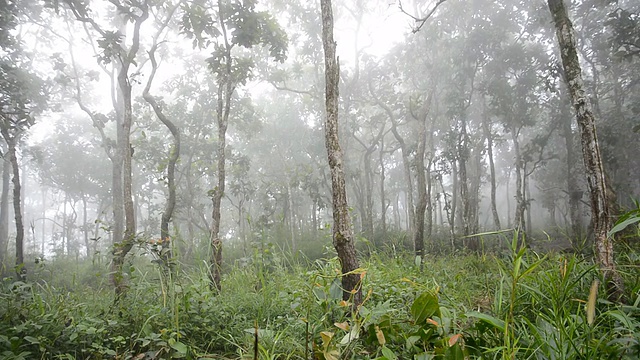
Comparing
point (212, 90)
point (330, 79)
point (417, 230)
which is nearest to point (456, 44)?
point (417, 230)

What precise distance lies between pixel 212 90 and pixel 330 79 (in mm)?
12410

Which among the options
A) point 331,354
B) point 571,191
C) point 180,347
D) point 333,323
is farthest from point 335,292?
point 571,191

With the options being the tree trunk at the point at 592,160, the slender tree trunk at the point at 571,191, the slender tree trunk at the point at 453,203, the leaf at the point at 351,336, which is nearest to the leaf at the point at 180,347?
the leaf at the point at 351,336

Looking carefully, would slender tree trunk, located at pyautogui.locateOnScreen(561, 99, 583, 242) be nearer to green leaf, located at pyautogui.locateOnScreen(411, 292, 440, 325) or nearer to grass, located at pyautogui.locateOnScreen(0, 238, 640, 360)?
grass, located at pyautogui.locateOnScreen(0, 238, 640, 360)

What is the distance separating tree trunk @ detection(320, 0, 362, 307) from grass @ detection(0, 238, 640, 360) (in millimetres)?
208

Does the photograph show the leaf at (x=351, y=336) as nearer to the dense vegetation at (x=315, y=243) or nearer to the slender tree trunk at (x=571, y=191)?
the dense vegetation at (x=315, y=243)

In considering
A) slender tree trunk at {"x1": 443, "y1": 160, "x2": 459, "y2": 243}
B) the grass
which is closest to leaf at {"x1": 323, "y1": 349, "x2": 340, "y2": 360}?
the grass

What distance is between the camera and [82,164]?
18.0 m

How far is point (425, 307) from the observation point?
6.63 ft

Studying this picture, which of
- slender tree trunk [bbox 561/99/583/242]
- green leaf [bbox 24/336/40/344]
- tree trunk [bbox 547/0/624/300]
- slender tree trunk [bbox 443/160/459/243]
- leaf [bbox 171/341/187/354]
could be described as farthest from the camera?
slender tree trunk [bbox 561/99/583/242]

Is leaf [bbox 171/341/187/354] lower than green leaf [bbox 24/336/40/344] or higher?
lower

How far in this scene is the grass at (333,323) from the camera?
1904 mm

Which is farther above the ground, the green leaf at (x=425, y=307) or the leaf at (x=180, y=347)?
the green leaf at (x=425, y=307)

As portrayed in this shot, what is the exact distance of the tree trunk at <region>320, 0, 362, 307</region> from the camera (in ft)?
9.75
